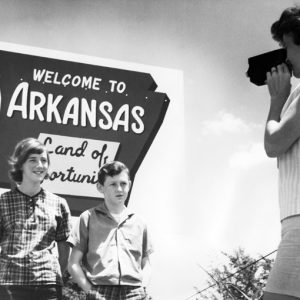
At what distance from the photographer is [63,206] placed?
2756 mm

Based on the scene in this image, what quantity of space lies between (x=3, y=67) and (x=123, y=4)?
1.17 m

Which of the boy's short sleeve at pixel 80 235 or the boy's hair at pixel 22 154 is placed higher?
the boy's hair at pixel 22 154

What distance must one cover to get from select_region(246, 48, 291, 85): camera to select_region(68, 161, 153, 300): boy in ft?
4.42

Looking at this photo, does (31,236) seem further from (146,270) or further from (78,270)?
(146,270)

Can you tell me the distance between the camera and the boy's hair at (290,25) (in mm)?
1473

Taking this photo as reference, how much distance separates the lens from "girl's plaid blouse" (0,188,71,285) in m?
2.50

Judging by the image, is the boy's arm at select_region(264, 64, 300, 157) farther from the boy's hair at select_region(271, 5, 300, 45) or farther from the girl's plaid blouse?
the girl's plaid blouse

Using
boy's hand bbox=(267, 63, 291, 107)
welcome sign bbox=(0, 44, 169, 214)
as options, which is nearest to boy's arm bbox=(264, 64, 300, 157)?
boy's hand bbox=(267, 63, 291, 107)

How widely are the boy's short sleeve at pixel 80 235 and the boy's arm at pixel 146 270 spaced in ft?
1.01

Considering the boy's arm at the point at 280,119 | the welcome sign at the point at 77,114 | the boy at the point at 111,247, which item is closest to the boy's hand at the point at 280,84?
the boy's arm at the point at 280,119

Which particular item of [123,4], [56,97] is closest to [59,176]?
[56,97]

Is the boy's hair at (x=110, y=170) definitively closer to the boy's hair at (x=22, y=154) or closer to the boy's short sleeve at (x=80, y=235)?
the boy's short sleeve at (x=80, y=235)

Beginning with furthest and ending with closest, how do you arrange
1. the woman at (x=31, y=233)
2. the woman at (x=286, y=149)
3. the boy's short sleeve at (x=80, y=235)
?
the boy's short sleeve at (x=80, y=235) < the woman at (x=31, y=233) < the woman at (x=286, y=149)

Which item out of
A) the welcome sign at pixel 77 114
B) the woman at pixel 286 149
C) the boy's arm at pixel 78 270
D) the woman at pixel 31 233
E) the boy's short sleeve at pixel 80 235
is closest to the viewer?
the woman at pixel 286 149
